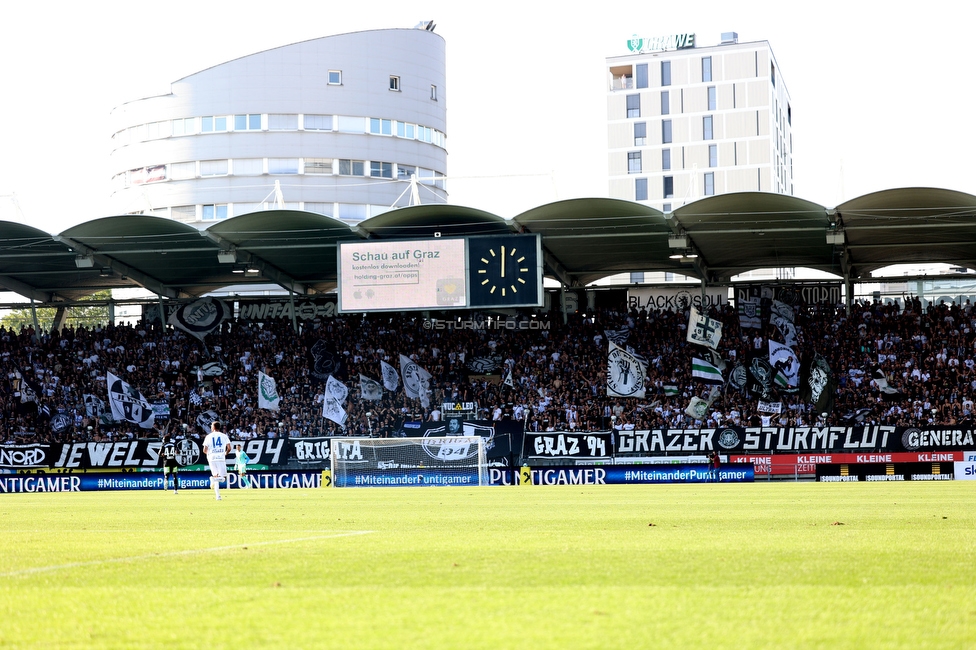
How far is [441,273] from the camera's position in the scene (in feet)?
125

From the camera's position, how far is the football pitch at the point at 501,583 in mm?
5516

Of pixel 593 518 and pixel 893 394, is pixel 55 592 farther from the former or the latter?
pixel 893 394

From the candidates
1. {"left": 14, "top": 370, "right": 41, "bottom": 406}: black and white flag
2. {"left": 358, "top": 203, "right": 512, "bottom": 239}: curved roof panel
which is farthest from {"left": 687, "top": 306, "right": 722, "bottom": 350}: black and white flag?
{"left": 14, "top": 370, "right": 41, "bottom": 406}: black and white flag

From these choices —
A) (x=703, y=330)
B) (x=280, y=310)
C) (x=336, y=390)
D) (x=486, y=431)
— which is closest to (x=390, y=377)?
(x=336, y=390)

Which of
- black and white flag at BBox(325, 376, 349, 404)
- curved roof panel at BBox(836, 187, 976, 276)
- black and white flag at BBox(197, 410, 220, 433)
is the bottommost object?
black and white flag at BBox(197, 410, 220, 433)

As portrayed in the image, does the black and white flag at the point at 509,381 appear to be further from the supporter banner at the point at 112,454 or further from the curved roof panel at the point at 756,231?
the supporter banner at the point at 112,454

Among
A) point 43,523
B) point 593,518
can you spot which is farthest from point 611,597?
point 43,523

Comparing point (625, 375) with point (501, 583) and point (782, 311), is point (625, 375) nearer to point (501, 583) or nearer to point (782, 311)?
point (782, 311)

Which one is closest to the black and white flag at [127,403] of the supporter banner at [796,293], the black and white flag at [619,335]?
the black and white flag at [619,335]

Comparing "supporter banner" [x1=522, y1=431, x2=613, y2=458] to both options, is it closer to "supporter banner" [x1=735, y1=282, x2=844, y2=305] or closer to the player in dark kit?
the player in dark kit

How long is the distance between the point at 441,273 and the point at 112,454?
12.9 metres

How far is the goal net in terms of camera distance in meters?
34.7

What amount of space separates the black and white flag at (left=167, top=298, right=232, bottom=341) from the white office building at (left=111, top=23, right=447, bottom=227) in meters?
29.4

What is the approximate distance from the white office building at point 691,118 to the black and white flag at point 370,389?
6308 centimetres
